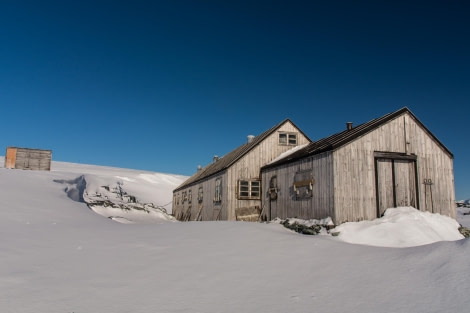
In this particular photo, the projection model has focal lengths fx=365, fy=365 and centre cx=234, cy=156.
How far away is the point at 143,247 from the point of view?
34.3ft

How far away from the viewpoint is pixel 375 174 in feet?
50.5

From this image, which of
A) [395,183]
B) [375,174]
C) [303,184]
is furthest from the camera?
[303,184]

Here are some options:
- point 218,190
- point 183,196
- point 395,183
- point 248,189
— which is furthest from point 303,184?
point 183,196

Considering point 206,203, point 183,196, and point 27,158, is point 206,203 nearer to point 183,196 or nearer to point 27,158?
point 183,196

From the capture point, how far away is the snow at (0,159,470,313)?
19.9 feet

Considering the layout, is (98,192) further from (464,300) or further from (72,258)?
(464,300)

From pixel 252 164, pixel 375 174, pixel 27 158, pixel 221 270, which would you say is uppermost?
pixel 27 158

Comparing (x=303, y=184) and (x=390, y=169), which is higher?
(x=390, y=169)

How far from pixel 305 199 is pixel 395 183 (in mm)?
3884

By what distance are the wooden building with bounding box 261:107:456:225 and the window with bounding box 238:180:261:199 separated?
4386 mm

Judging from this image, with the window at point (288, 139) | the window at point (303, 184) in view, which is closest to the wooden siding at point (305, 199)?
the window at point (303, 184)

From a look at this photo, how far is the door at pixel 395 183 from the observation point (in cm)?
1526

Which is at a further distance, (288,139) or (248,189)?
→ (288,139)

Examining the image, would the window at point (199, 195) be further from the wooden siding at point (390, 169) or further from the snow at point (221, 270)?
the wooden siding at point (390, 169)
